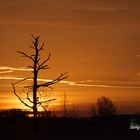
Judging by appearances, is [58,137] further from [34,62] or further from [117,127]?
[117,127]

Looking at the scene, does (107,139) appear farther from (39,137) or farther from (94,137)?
(39,137)

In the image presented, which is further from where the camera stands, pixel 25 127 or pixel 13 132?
pixel 25 127

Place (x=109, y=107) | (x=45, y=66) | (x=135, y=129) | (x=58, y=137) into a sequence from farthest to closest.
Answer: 1. (x=109, y=107)
2. (x=135, y=129)
3. (x=58, y=137)
4. (x=45, y=66)

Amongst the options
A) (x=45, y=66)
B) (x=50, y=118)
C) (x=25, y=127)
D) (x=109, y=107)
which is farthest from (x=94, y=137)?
(x=109, y=107)

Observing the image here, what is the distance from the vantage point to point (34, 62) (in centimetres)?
4453

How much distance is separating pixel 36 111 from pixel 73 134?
706cm

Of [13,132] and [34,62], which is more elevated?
[34,62]

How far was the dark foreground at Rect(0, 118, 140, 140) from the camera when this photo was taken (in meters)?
45.9

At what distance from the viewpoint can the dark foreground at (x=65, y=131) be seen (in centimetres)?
4591

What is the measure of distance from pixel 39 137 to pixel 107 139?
6491 mm

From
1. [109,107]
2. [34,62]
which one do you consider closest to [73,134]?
[34,62]

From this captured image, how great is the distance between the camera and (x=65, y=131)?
174 feet

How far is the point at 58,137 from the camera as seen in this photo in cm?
4844


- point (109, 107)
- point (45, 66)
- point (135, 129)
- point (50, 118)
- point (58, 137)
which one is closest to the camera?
point (45, 66)
